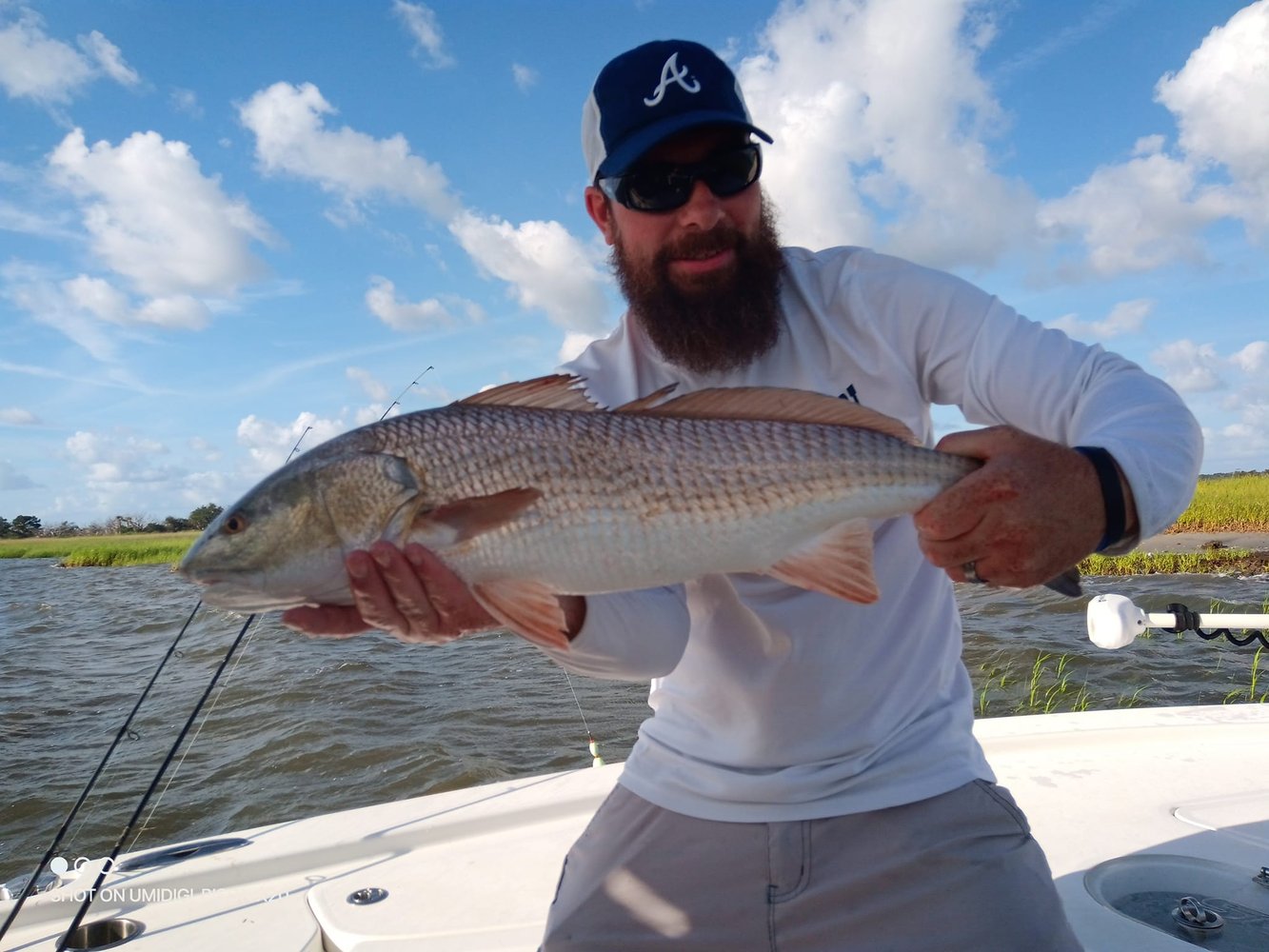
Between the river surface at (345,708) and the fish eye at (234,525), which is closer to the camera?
the fish eye at (234,525)

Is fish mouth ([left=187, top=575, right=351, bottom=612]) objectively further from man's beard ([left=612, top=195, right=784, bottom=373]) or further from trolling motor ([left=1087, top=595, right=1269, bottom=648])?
trolling motor ([left=1087, top=595, right=1269, bottom=648])

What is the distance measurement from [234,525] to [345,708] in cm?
854

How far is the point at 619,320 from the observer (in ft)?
10.4

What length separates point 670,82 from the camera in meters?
2.81

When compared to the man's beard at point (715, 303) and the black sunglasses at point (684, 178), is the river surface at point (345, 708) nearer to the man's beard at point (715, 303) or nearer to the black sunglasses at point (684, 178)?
the man's beard at point (715, 303)

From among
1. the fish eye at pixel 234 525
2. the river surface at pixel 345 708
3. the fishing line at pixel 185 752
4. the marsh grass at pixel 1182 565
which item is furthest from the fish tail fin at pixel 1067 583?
the marsh grass at pixel 1182 565

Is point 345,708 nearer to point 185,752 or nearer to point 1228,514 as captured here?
point 185,752

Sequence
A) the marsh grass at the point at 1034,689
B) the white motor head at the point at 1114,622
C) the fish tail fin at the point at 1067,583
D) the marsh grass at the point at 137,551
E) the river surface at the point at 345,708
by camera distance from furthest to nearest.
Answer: the marsh grass at the point at 137,551
the marsh grass at the point at 1034,689
the river surface at the point at 345,708
the white motor head at the point at 1114,622
the fish tail fin at the point at 1067,583

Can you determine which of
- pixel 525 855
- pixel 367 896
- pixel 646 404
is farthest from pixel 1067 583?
pixel 367 896

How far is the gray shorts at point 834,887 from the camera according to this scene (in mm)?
2242

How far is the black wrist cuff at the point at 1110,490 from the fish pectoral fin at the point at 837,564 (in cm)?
55

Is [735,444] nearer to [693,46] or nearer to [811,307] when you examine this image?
[811,307]

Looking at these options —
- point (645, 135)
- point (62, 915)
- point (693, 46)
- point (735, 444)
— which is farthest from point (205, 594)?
point (693, 46)

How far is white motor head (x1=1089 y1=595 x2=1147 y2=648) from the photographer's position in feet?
14.4
